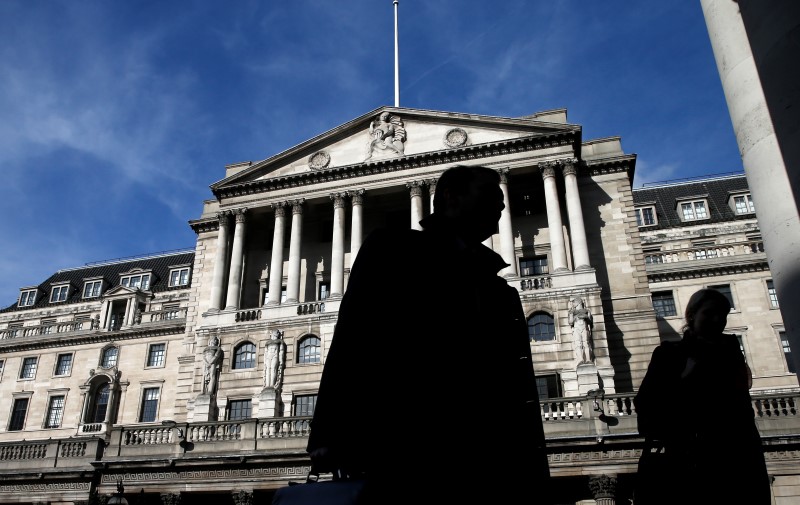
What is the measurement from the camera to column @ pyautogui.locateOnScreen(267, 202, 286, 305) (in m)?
39.4

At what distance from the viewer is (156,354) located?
179ft

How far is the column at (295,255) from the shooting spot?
3919cm

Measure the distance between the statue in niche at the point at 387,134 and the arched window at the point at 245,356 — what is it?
13522mm

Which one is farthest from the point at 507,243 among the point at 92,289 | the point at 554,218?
the point at 92,289

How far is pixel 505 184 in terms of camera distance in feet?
127

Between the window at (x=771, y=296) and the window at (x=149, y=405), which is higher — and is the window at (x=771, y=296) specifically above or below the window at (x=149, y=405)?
above

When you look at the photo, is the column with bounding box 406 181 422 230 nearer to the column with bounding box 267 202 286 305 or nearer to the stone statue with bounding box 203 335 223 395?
the column with bounding box 267 202 286 305

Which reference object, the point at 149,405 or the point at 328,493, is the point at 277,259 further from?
the point at 328,493

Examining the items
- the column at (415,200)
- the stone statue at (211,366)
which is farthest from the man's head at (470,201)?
the stone statue at (211,366)

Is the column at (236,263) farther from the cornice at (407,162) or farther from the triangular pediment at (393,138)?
the triangular pediment at (393,138)

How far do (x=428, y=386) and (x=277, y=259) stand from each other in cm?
3761

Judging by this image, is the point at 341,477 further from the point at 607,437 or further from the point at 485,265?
the point at 607,437

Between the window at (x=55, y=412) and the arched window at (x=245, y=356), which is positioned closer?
the arched window at (x=245, y=356)

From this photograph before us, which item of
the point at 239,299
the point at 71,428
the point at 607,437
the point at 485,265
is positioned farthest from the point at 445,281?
the point at 71,428
